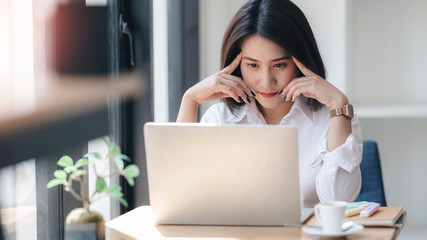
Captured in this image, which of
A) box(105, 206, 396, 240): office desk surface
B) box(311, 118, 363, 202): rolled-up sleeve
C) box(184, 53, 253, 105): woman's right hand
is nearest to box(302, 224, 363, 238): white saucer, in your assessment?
box(105, 206, 396, 240): office desk surface

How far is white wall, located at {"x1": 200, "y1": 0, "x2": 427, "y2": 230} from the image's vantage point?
9.23 feet

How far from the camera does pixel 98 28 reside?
1.96 meters

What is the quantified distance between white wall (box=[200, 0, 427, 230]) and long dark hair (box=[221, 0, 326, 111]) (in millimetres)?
780

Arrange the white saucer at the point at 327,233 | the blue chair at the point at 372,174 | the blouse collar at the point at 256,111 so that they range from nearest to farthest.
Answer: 1. the white saucer at the point at 327,233
2. the blouse collar at the point at 256,111
3. the blue chair at the point at 372,174

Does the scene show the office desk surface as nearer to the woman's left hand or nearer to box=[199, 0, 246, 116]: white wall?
the woman's left hand

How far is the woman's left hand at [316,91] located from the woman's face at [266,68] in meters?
0.05

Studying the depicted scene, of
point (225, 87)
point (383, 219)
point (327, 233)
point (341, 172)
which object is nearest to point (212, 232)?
point (327, 233)

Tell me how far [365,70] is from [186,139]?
5.66 feet

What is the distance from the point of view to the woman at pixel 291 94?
1.85 metres

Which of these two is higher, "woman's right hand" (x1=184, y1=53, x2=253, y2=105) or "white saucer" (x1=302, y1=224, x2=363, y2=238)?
"woman's right hand" (x1=184, y1=53, x2=253, y2=105)

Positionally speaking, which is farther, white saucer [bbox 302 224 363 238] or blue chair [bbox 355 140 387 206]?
blue chair [bbox 355 140 387 206]

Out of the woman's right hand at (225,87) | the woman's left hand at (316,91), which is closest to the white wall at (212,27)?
the woman's right hand at (225,87)

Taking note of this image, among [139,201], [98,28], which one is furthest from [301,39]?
[139,201]

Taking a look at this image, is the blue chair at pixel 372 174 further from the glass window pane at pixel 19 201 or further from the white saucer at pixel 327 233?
the glass window pane at pixel 19 201
